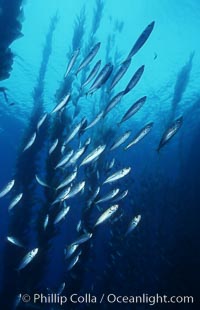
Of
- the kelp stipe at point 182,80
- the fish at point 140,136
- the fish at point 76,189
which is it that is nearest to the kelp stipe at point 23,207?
the fish at point 76,189

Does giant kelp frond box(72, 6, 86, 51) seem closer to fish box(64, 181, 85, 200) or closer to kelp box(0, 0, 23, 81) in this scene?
kelp box(0, 0, 23, 81)

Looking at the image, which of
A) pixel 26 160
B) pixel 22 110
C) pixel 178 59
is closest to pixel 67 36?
pixel 178 59

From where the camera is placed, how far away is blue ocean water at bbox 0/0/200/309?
1050 centimetres

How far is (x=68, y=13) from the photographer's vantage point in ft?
68.9

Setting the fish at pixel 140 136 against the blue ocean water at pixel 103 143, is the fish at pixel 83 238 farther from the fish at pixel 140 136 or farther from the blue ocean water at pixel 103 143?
the fish at pixel 140 136

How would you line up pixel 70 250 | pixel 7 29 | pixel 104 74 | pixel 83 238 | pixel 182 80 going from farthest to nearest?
pixel 182 80 → pixel 7 29 → pixel 70 250 → pixel 83 238 → pixel 104 74

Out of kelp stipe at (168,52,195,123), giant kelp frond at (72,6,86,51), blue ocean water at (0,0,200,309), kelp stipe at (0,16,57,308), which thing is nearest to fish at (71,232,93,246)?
blue ocean water at (0,0,200,309)

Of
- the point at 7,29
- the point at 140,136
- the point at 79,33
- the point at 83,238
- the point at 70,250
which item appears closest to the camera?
the point at 140,136

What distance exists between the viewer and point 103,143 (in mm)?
12266

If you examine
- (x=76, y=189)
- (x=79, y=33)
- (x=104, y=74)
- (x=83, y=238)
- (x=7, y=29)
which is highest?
(x=79, y=33)

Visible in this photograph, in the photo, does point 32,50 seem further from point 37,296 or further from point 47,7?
point 37,296

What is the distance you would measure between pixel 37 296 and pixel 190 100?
867 inches

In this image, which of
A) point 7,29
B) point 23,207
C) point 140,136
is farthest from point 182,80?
point 140,136

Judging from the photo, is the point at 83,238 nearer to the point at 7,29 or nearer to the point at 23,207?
the point at 23,207
